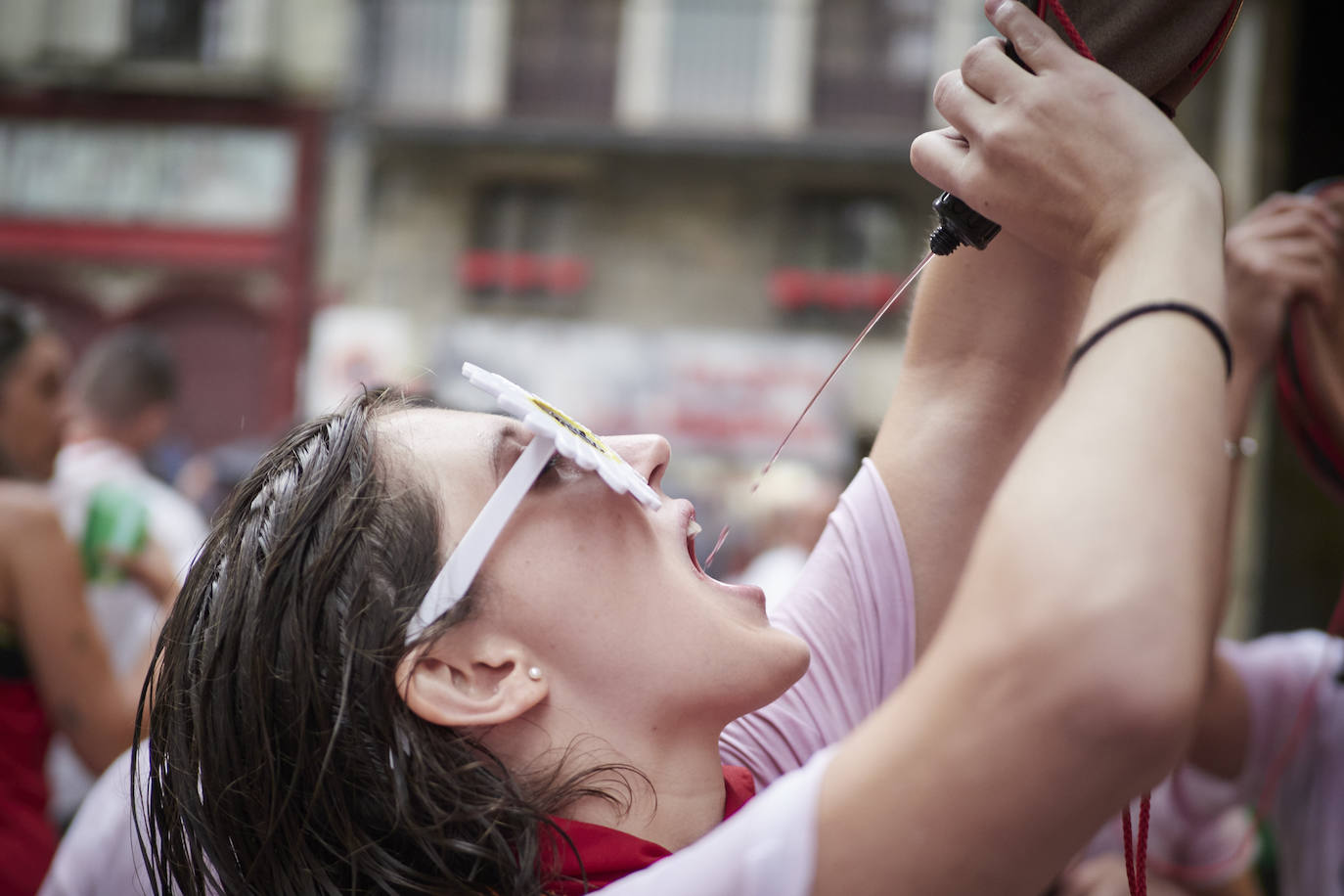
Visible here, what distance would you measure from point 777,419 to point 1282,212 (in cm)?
1156

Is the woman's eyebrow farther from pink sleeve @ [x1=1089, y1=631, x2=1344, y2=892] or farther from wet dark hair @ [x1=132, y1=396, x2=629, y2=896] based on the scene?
pink sleeve @ [x1=1089, y1=631, x2=1344, y2=892]

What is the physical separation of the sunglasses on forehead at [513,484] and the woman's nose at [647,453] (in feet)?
0.28

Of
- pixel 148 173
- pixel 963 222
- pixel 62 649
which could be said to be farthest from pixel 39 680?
pixel 148 173

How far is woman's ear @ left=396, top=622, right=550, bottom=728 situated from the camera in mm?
975

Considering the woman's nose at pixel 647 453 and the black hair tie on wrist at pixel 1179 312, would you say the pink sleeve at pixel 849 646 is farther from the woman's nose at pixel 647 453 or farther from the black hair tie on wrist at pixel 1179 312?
the black hair tie on wrist at pixel 1179 312

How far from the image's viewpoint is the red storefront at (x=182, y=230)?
45.2 feet

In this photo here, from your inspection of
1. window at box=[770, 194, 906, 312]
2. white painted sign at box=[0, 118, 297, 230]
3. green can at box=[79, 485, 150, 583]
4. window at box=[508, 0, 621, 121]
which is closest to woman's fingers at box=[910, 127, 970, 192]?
green can at box=[79, 485, 150, 583]

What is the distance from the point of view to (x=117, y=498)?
2.85 metres

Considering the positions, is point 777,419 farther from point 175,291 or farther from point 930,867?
point 930,867

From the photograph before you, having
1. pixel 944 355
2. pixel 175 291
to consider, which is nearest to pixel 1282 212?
pixel 944 355

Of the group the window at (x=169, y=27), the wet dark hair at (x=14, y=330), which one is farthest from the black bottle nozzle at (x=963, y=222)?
the window at (x=169, y=27)

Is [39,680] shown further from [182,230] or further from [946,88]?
[182,230]

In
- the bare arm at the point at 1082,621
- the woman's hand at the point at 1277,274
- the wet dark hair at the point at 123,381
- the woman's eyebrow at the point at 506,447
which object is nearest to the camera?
the bare arm at the point at 1082,621

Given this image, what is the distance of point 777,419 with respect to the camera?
522 inches
